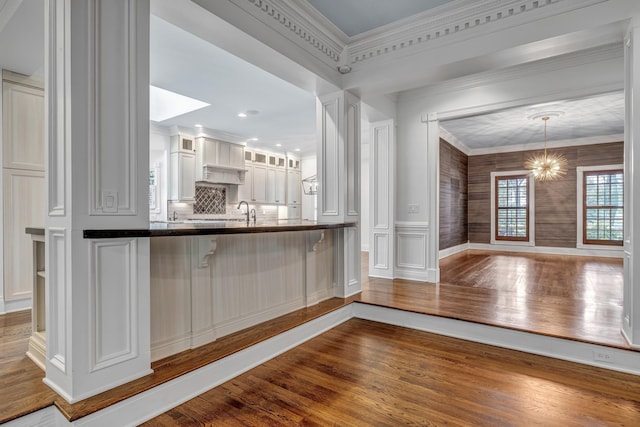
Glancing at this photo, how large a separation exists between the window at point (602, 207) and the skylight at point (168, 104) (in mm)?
8711

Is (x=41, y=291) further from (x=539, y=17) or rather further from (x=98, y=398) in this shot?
(x=539, y=17)

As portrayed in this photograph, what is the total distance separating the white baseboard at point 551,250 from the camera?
7746 millimetres

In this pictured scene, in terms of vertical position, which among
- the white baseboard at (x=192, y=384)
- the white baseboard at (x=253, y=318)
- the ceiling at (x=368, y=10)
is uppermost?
the ceiling at (x=368, y=10)

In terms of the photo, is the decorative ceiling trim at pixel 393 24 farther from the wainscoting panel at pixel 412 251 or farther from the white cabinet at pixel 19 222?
the white cabinet at pixel 19 222

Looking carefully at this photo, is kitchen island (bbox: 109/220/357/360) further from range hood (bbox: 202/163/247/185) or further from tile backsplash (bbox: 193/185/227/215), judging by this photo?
tile backsplash (bbox: 193/185/227/215)

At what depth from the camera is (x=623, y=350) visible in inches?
98.3

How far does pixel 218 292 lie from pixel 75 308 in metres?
1.03

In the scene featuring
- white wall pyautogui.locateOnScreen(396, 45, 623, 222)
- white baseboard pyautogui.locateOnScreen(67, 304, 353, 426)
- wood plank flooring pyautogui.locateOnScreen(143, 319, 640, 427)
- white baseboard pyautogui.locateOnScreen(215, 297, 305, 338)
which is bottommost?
wood plank flooring pyautogui.locateOnScreen(143, 319, 640, 427)

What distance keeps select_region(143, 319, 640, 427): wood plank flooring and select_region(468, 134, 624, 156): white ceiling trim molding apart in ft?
23.9

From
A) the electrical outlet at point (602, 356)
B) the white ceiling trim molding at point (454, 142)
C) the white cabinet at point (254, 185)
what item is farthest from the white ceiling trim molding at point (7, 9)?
the white ceiling trim molding at point (454, 142)

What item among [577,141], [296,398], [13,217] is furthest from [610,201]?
[13,217]

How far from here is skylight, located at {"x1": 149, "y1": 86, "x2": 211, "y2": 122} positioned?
18.0ft

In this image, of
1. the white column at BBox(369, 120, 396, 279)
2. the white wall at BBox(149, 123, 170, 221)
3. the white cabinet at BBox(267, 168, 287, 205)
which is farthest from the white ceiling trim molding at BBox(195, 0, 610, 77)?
Result: the white cabinet at BBox(267, 168, 287, 205)

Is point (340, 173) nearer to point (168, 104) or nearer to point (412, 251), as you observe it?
point (412, 251)
